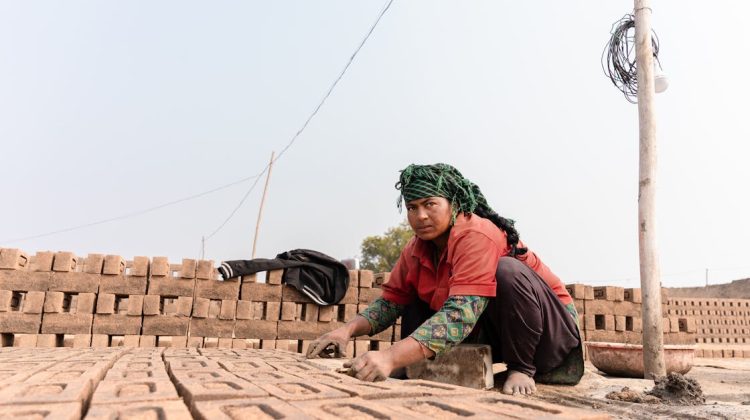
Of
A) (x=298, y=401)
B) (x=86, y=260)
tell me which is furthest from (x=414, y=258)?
(x=86, y=260)

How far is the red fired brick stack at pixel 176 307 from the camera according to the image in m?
4.94

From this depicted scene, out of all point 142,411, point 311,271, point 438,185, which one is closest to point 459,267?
point 438,185

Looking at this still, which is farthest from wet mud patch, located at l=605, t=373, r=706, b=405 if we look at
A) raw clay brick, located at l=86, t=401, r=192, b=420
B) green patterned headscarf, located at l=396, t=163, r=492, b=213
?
raw clay brick, located at l=86, t=401, r=192, b=420

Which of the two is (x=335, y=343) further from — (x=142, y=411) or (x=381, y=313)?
(x=142, y=411)

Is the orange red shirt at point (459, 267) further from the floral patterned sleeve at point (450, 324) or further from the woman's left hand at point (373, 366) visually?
the woman's left hand at point (373, 366)

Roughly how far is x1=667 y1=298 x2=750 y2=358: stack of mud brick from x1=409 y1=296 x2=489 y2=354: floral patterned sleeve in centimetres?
1459

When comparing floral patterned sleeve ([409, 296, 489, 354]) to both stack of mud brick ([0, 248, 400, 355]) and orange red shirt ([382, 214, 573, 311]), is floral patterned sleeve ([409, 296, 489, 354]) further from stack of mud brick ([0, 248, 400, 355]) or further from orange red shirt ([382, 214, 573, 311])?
stack of mud brick ([0, 248, 400, 355])

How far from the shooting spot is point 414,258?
2828 mm

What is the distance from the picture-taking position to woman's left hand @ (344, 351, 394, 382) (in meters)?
1.91

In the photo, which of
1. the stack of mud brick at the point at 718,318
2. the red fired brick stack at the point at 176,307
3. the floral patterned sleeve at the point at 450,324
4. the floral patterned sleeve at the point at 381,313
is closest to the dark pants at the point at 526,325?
the floral patterned sleeve at the point at 450,324

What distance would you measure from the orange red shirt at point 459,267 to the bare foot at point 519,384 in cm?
44

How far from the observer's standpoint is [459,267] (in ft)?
7.47

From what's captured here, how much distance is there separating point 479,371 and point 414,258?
2.30 feet

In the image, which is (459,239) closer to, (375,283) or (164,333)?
(375,283)
